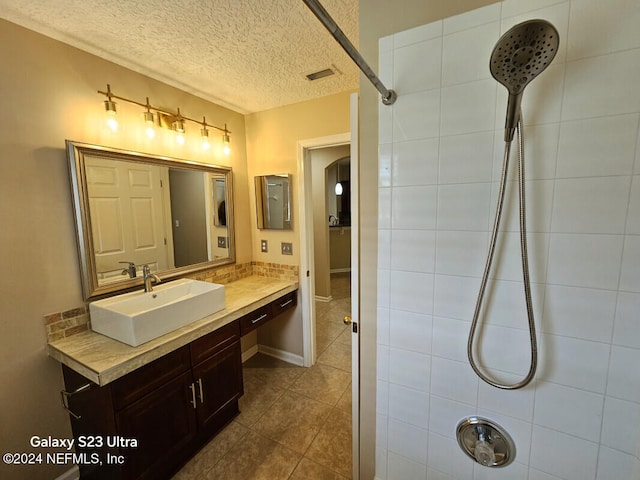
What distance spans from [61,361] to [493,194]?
82.5 inches

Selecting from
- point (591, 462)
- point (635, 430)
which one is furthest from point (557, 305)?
point (591, 462)

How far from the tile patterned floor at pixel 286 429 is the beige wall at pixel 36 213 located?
2.83 feet

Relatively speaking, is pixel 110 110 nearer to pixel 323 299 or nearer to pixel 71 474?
pixel 71 474

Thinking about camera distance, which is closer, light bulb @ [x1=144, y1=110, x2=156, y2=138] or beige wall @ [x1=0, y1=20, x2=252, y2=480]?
beige wall @ [x1=0, y1=20, x2=252, y2=480]

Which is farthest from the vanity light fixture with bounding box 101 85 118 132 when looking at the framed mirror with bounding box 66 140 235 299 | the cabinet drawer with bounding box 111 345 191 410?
the cabinet drawer with bounding box 111 345 191 410

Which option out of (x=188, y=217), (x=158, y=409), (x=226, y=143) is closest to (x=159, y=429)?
(x=158, y=409)

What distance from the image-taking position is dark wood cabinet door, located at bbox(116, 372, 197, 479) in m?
Result: 1.27

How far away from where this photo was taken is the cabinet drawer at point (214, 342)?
60.9 inches

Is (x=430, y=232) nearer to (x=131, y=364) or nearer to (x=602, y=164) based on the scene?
(x=602, y=164)

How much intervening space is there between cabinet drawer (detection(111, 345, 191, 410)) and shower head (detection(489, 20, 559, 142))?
1838mm

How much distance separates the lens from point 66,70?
1.38 meters

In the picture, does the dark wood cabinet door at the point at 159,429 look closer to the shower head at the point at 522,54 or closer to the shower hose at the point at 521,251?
the shower hose at the point at 521,251

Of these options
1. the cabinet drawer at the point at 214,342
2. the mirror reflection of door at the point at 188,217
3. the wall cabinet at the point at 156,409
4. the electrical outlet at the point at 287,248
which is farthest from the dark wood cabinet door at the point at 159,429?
the electrical outlet at the point at 287,248

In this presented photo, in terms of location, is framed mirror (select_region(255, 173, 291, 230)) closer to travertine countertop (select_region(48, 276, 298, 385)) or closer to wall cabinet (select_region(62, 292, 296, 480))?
travertine countertop (select_region(48, 276, 298, 385))
